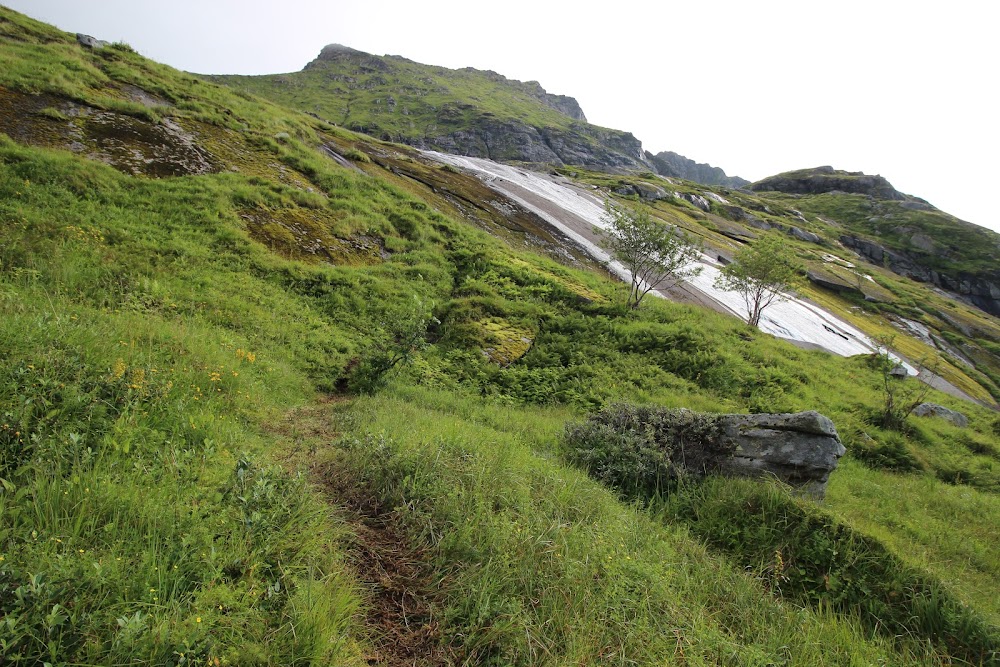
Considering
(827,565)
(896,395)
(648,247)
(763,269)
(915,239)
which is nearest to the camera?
(827,565)

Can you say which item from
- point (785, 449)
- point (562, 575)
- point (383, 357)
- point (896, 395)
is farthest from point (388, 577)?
point (896, 395)

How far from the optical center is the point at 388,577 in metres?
3.92

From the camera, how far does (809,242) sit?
9406 cm

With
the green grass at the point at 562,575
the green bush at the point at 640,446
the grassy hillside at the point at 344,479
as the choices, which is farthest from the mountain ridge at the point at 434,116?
the green grass at the point at 562,575

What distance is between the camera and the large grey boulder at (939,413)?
53.1 feet

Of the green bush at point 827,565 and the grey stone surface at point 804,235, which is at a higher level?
the grey stone surface at point 804,235

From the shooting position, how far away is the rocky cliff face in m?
157

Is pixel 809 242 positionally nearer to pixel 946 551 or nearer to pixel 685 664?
pixel 946 551

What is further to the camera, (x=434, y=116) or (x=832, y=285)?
(x=434, y=116)

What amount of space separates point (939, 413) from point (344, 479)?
2133 cm

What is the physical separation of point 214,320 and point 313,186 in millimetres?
12520

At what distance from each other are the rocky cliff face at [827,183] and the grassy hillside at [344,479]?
618 feet

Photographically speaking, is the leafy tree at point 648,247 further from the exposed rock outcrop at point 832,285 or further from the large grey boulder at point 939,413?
the exposed rock outcrop at point 832,285

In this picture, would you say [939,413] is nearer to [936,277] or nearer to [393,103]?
[936,277]
